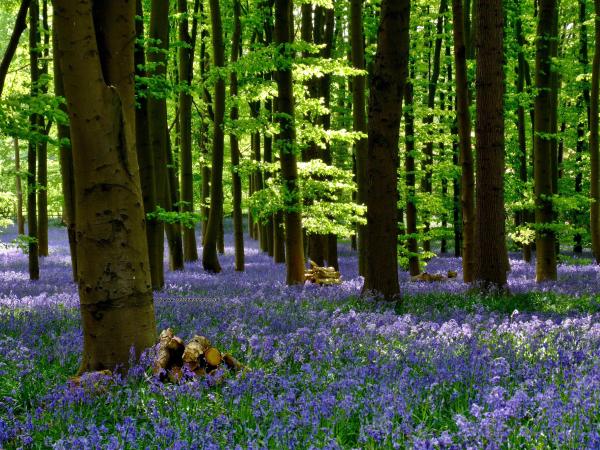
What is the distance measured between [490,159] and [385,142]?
2.36m

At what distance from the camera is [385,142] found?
9633 millimetres

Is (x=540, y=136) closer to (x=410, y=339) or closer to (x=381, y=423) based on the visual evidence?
(x=410, y=339)

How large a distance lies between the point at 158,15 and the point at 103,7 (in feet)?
27.1

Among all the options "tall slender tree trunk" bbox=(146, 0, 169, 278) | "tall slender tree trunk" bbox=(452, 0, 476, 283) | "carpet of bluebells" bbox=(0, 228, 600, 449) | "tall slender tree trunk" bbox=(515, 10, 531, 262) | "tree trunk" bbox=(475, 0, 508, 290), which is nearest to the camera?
"carpet of bluebells" bbox=(0, 228, 600, 449)

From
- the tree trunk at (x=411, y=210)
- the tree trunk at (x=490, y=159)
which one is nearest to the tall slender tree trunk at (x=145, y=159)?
the tree trunk at (x=490, y=159)

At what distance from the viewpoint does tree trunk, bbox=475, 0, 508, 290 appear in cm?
1075

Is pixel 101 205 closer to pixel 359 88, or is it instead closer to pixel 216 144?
pixel 359 88

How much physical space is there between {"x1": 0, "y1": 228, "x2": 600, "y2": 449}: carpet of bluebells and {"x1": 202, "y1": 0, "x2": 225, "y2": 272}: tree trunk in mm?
9909

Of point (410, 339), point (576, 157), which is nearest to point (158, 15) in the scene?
point (410, 339)

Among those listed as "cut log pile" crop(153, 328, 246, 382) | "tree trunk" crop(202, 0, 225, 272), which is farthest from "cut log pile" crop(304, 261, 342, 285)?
"cut log pile" crop(153, 328, 246, 382)

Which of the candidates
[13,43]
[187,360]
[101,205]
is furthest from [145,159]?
[187,360]

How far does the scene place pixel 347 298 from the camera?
407 inches

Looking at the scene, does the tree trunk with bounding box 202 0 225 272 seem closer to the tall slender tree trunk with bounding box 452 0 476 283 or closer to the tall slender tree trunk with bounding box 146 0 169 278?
the tall slender tree trunk with bounding box 146 0 169 278

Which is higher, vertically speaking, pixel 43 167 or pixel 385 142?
pixel 43 167
